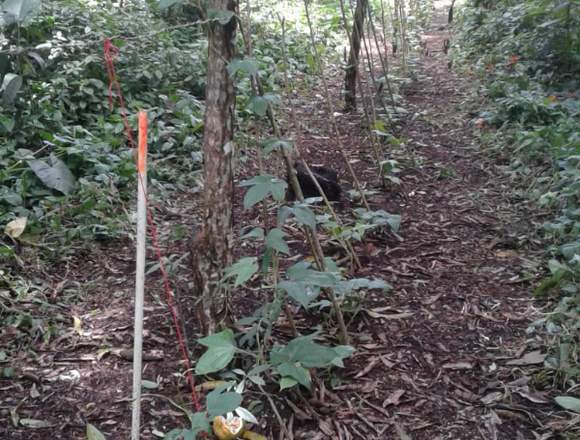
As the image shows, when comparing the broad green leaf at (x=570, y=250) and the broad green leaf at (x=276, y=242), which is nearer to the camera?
the broad green leaf at (x=276, y=242)

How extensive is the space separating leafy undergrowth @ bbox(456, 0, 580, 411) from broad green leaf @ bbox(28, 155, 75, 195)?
2.81 m

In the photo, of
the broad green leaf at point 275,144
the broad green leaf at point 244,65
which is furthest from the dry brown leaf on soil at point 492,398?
the broad green leaf at point 244,65

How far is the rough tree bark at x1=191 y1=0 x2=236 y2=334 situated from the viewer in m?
2.21

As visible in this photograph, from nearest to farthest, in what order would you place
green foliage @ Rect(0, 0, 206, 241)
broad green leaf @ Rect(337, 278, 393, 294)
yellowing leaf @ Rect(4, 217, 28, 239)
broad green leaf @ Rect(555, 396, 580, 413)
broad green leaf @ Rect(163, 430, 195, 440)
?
broad green leaf @ Rect(163, 430, 195, 440) → broad green leaf @ Rect(555, 396, 580, 413) → broad green leaf @ Rect(337, 278, 393, 294) → yellowing leaf @ Rect(4, 217, 28, 239) → green foliage @ Rect(0, 0, 206, 241)

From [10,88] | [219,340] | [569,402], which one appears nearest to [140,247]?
[219,340]

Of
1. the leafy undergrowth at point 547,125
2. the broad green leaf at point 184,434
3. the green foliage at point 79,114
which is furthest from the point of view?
the green foliage at point 79,114

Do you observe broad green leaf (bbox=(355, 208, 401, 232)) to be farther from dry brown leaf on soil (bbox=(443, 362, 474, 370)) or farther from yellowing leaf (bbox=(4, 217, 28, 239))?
yellowing leaf (bbox=(4, 217, 28, 239))

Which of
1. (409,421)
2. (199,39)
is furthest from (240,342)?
(199,39)

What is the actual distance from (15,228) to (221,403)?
77.9 inches

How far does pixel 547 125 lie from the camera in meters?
4.79

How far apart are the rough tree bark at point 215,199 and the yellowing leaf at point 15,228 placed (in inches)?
51.1

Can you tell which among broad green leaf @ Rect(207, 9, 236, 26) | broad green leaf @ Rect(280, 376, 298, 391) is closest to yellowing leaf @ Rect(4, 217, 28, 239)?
broad green leaf @ Rect(207, 9, 236, 26)

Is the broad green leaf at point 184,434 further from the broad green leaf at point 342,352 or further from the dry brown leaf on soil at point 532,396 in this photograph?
the dry brown leaf on soil at point 532,396

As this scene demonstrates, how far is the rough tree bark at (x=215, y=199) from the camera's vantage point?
2208 millimetres
